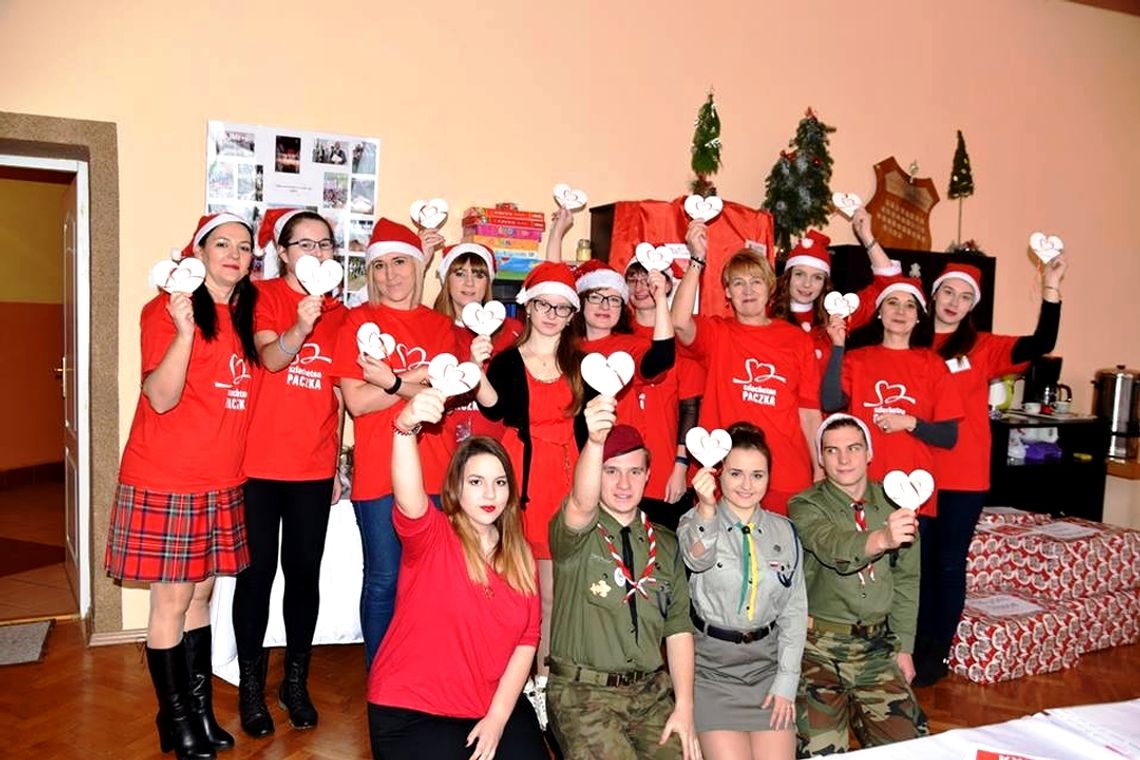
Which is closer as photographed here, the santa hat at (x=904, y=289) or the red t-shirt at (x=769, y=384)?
the red t-shirt at (x=769, y=384)

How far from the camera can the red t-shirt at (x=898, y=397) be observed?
11.4 feet

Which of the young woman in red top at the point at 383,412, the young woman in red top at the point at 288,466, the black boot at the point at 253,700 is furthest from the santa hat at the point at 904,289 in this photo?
the black boot at the point at 253,700

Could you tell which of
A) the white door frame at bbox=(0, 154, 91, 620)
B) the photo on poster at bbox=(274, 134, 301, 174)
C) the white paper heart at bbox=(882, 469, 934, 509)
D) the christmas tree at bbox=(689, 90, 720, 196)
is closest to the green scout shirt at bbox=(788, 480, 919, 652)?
the white paper heart at bbox=(882, 469, 934, 509)

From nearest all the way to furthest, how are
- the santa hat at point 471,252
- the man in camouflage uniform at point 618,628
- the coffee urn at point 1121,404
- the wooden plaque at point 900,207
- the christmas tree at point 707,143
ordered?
the man in camouflage uniform at point 618,628 → the santa hat at point 471,252 → the christmas tree at point 707,143 → the wooden plaque at point 900,207 → the coffee urn at point 1121,404

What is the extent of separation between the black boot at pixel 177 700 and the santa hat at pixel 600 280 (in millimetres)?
1721

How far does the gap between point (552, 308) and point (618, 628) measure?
103 centimetres

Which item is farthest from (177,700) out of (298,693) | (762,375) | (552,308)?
(762,375)

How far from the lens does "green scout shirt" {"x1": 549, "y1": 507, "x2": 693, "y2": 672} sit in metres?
2.35

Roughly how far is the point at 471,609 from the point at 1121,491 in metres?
5.68

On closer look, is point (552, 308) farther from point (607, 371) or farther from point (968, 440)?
point (968, 440)

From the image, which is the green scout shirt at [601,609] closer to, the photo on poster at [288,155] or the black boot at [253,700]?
the black boot at [253,700]

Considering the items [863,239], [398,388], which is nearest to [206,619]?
[398,388]

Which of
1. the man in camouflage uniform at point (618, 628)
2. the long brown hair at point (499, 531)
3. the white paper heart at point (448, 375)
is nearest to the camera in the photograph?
the white paper heart at point (448, 375)

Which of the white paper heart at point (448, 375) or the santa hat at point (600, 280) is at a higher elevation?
the santa hat at point (600, 280)
